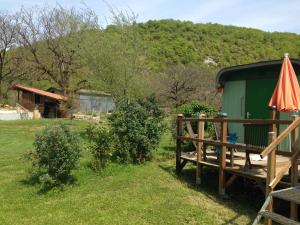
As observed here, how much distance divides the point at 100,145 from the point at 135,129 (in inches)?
41.3

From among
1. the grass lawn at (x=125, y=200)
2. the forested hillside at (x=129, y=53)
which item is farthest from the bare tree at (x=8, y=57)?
the grass lawn at (x=125, y=200)

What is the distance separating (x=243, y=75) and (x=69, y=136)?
5.68 m

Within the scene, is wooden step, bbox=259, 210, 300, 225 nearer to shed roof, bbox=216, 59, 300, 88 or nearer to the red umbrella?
the red umbrella

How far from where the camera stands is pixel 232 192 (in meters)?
9.13

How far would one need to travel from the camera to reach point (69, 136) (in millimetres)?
9734

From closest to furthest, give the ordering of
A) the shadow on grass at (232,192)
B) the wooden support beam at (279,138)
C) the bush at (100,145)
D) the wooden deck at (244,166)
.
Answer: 1. the wooden support beam at (279,138)
2. the wooden deck at (244,166)
3. the shadow on grass at (232,192)
4. the bush at (100,145)

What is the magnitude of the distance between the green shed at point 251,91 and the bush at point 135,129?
256 cm

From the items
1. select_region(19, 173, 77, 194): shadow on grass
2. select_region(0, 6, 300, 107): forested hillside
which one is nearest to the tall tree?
select_region(0, 6, 300, 107): forested hillside

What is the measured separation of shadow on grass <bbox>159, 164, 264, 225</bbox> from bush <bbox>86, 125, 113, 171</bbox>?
5.21 feet

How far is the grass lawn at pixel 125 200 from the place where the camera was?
738 cm

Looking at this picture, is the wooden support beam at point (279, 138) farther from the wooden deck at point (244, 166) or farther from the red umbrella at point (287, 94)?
the red umbrella at point (287, 94)

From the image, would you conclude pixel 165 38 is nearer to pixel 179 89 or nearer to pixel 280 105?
pixel 179 89

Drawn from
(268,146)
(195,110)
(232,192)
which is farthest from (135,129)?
(268,146)

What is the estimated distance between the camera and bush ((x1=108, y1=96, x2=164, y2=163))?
10781 mm
